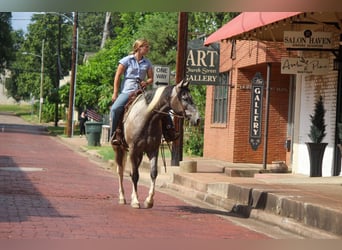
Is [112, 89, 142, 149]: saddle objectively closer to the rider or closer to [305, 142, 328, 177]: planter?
the rider

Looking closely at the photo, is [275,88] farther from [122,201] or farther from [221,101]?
[122,201]

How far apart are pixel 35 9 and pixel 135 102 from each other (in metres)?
2.45

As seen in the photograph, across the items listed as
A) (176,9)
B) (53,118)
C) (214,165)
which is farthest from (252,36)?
(53,118)

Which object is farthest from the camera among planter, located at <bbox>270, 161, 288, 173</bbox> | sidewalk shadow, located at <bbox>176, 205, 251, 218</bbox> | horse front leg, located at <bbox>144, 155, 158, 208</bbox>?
planter, located at <bbox>270, 161, 288, 173</bbox>

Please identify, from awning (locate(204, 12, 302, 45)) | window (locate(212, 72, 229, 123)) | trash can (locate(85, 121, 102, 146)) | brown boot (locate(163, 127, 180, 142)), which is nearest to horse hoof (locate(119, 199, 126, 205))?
brown boot (locate(163, 127, 180, 142))

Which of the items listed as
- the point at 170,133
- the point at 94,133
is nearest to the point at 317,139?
the point at 170,133

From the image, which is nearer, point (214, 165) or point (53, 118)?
point (214, 165)

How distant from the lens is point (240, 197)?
13055mm

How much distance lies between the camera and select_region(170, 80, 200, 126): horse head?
34.7 feet

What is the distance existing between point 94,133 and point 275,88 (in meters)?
13.2

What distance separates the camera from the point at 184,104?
10625mm

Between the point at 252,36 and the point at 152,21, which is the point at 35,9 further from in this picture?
the point at 152,21

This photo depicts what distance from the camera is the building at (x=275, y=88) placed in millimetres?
16188

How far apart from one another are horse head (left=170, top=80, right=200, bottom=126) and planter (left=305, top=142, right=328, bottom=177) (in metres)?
7.02
